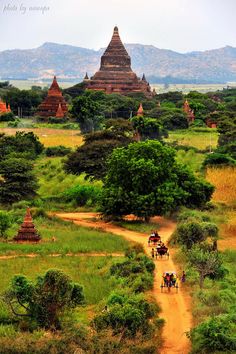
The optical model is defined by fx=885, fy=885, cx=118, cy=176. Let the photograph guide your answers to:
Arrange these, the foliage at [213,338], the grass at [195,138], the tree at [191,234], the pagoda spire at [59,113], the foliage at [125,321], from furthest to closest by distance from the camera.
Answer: the pagoda spire at [59,113] → the grass at [195,138] → the tree at [191,234] → the foliage at [125,321] → the foliage at [213,338]

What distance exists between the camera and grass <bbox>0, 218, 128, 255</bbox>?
3181 cm

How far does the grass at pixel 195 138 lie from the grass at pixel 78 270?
3273 centimetres

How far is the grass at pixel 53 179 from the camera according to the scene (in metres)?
46.6

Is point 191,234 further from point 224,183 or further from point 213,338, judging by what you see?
point 224,183

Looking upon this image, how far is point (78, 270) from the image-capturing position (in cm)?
2838

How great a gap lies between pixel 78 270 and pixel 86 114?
153 feet

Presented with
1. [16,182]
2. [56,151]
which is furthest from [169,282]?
[56,151]

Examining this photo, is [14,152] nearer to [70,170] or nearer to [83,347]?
[70,170]

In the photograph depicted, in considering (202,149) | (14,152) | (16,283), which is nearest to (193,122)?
(202,149)

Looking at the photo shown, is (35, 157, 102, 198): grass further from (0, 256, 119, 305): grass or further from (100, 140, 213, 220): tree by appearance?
(0, 256, 119, 305): grass

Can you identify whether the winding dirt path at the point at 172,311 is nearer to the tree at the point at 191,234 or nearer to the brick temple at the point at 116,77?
the tree at the point at 191,234

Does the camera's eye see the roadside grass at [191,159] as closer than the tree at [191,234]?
No

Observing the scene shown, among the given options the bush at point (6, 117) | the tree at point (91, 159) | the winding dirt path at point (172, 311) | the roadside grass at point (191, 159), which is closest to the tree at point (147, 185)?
the winding dirt path at point (172, 311)

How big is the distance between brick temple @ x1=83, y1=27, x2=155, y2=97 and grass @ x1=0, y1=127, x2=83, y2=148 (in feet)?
110
